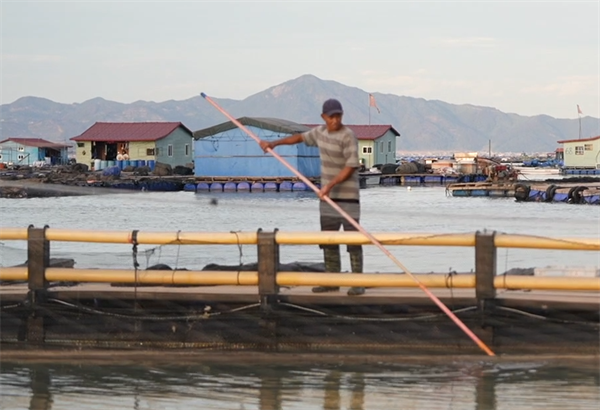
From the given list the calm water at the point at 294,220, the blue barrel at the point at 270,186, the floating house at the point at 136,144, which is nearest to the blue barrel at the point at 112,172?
the calm water at the point at 294,220

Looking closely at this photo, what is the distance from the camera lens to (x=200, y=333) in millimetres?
10133

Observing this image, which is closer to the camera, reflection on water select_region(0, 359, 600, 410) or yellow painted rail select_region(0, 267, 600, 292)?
reflection on water select_region(0, 359, 600, 410)

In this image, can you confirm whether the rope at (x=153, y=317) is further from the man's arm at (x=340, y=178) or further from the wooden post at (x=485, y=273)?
the wooden post at (x=485, y=273)

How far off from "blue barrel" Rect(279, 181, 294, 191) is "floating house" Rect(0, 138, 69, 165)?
55.3 m

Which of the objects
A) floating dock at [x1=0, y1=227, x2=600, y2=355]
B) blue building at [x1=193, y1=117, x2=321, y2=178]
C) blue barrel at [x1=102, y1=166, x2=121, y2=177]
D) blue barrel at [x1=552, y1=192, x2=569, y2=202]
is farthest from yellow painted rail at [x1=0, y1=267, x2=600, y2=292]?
blue barrel at [x1=102, y1=166, x2=121, y2=177]

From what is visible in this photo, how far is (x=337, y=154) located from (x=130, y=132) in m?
76.7

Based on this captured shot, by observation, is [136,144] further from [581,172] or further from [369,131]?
[581,172]

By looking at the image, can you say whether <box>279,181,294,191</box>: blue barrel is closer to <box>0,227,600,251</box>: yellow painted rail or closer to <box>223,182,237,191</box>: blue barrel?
<box>223,182,237,191</box>: blue barrel

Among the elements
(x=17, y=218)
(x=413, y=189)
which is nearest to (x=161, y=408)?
(x=17, y=218)

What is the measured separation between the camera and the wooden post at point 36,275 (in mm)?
10258

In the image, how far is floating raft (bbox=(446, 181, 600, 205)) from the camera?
55.0 meters

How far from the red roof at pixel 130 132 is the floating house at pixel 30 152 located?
33.2 metres

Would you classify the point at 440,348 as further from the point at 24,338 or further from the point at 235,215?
the point at 235,215

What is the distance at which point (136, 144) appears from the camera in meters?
83.5
